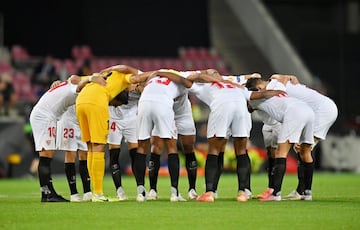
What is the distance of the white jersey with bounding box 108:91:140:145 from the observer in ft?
46.8

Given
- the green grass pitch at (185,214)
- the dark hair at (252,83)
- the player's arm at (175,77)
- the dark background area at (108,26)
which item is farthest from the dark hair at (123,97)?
the dark background area at (108,26)

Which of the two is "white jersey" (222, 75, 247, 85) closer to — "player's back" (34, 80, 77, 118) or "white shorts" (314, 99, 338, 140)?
"white shorts" (314, 99, 338, 140)

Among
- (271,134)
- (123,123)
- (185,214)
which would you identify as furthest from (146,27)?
(185,214)

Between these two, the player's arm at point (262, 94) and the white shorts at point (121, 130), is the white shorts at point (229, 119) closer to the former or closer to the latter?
the player's arm at point (262, 94)

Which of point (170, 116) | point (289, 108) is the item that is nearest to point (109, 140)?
point (170, 116)

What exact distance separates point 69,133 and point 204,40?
19.1m

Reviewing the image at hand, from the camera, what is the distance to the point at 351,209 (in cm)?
1155

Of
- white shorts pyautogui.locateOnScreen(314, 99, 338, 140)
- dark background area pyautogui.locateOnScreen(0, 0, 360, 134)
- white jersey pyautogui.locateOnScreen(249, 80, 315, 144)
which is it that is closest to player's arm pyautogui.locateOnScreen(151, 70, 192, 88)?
white jersey pyautogui.locateOnScreen(249, 80, 315, 144)

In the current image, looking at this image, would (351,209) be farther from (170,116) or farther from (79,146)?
(79,146)

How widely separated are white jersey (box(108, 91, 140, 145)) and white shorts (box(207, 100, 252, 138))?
169 centimetres

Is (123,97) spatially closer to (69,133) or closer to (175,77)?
(175,77)

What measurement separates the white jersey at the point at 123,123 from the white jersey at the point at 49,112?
118cm

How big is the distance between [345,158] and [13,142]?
9.01 metres

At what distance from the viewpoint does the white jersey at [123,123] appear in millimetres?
14271
